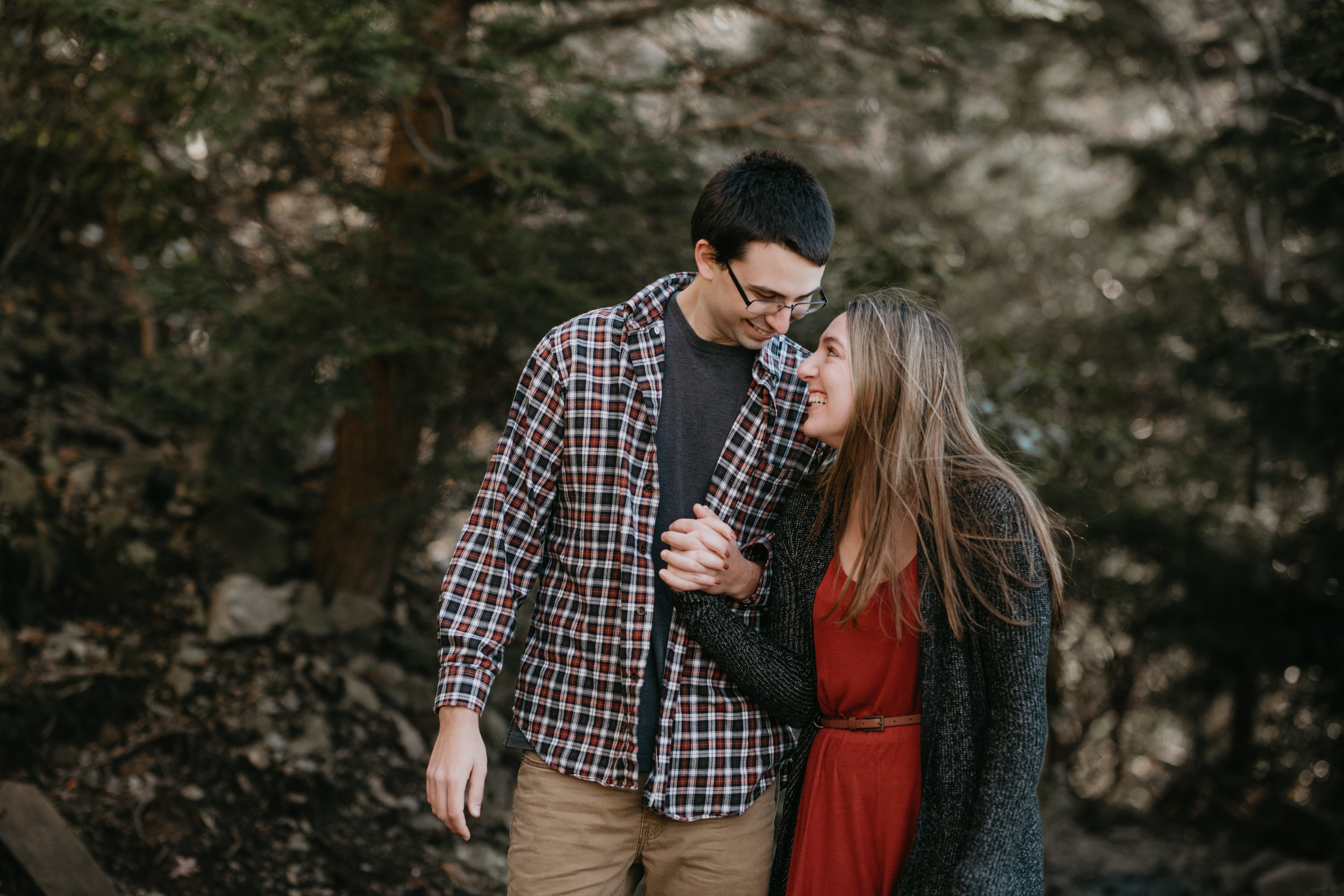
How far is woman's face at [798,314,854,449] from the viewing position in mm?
1793

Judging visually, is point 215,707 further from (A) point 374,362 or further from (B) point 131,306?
(B) point 131,306

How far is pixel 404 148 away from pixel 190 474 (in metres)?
2.13

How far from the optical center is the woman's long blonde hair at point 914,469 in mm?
1646

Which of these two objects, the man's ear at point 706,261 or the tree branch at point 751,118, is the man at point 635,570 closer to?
the man's ear at point 706,261

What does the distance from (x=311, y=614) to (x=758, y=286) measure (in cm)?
350

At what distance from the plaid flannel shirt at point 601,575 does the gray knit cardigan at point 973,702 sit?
106 millimetres

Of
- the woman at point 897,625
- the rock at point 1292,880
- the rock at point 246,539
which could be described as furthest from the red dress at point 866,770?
the rock at point 1292,880

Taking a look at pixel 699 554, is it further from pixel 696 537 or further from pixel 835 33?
pixel 835 33

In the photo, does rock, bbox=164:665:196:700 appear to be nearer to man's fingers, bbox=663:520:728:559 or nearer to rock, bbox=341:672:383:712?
rock, bbox=341:672:383:712

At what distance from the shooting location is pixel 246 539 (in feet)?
15.3

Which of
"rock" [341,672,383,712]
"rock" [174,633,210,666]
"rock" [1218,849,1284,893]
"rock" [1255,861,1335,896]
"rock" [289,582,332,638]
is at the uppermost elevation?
"rock" [289,582,332,638]

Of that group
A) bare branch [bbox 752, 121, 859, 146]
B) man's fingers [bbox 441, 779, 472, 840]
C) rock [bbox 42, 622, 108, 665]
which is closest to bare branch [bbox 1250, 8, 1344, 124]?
bare branch [bbox 752, 121, 859, 146]

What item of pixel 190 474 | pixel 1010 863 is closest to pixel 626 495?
pixel 1010 863

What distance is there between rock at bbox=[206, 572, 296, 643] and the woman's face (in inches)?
132
